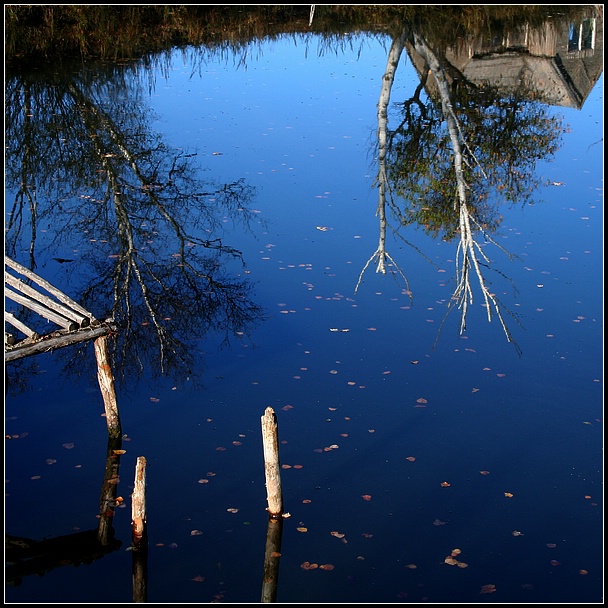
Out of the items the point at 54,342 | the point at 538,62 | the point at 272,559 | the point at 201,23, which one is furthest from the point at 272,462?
the point at 201,23

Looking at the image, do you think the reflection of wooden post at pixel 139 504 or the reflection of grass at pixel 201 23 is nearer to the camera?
the reflection of wooden post at pixel 139 504

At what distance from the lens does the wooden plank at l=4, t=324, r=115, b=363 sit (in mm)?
10578

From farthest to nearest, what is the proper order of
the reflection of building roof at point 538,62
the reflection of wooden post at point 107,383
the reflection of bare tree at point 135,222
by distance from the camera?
the reflection of building roof at point 538,62
the reflection of bare tree at point 135,222
the reflection of wooden post at point 107,383

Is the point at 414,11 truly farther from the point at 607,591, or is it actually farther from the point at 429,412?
the point at 607,591

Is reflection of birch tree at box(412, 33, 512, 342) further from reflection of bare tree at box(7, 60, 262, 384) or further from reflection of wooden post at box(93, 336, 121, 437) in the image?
reflection of wooden post at box(93, 336, 121, 437)

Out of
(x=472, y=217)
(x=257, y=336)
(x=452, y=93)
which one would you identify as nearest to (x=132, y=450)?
(x=257, y=336)

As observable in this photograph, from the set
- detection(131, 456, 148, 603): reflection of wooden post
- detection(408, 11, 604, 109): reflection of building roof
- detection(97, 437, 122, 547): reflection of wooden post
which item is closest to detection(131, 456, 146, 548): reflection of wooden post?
detection(131, 456, 148, 603): reflection of wooden post

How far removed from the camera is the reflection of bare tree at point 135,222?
50.5 feet

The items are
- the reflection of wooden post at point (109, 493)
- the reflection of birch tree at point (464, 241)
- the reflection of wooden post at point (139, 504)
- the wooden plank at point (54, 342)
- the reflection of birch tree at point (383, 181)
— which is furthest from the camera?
the reflection of birch tree at point (383, 181)

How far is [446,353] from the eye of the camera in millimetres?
14516

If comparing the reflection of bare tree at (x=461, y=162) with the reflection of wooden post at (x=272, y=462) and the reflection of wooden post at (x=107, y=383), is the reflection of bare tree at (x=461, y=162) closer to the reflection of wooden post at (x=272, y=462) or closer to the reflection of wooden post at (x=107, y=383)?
the reflection of wooden post at (x=272, y=462)

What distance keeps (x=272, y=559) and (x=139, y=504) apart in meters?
1.61

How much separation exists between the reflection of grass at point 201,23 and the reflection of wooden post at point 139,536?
22715 millimetres

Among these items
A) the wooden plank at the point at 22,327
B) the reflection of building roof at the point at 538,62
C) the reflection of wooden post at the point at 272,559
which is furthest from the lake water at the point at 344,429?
the reflection of building roof at the point at 538,62
